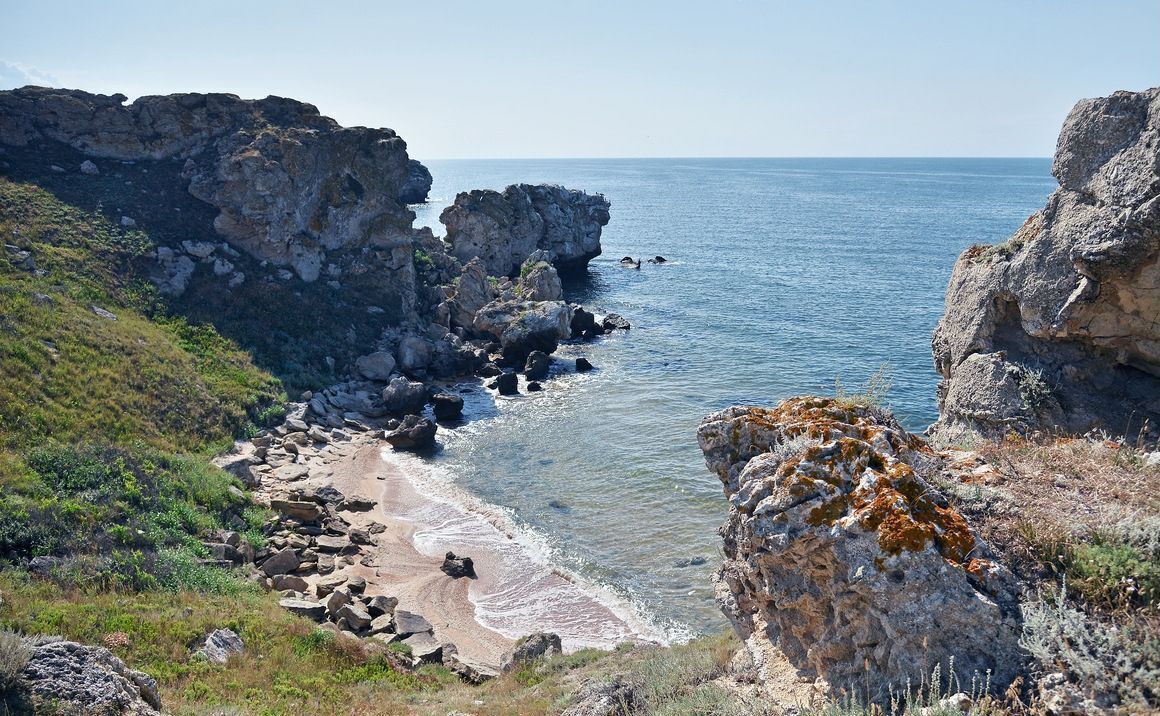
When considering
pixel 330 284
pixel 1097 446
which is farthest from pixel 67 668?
pixel 330 284

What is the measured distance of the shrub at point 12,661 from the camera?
8.38m

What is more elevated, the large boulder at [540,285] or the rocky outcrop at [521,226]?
the rocky outcrop at [521,226]

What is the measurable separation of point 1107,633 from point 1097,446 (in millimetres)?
4083

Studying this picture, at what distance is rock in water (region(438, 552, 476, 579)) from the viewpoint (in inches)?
881

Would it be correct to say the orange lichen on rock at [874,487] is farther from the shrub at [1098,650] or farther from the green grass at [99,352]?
the green grass at [99,352]

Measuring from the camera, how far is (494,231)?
65.7 meters

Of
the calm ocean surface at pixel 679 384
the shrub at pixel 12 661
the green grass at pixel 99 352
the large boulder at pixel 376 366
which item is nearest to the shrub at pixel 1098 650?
the shrub at pixel 12 661

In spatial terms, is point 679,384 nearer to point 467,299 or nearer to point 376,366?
point 376,366

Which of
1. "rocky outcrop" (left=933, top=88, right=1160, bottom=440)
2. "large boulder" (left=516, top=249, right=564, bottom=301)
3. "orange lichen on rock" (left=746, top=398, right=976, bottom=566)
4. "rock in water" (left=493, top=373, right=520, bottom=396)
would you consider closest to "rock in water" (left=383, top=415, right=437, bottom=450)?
"rock in water" (left=493, top=373, right=520, bottom=396)

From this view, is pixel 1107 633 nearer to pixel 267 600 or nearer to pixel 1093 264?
pixel 1093 264

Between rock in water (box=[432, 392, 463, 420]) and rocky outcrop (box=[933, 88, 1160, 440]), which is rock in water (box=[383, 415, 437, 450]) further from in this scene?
rocky outcrop (box=[933, 88, 1160, 440])

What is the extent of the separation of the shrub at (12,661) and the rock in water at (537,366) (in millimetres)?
33722

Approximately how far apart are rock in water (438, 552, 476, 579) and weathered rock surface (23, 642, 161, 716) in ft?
42.0

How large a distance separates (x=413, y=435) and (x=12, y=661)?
23.7 meters
